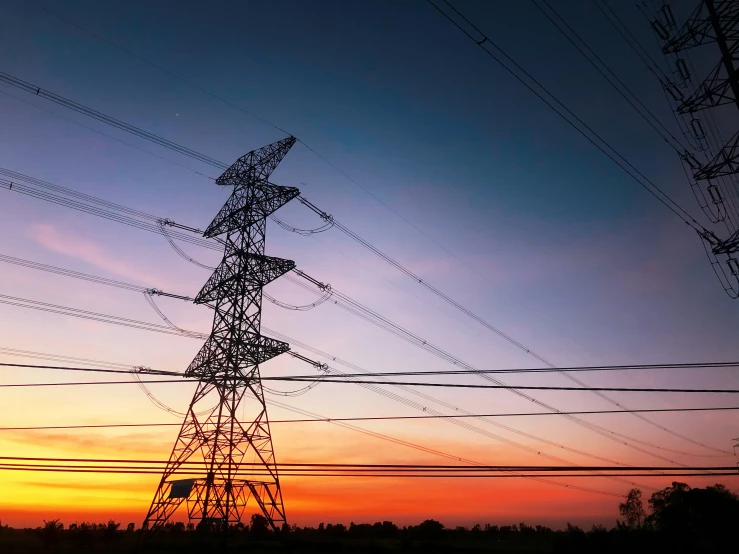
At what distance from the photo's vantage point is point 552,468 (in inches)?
595

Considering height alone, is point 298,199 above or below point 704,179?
above

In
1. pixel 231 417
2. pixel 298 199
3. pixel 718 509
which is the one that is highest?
pixel 298 199

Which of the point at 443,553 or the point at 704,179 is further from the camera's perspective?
the point at 443,553

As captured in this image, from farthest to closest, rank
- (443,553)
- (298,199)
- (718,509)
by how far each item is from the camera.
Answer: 1. (443,553)
2. (718,509)
3. (298,199)

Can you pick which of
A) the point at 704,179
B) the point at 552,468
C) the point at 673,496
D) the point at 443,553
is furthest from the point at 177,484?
the point at 673,496

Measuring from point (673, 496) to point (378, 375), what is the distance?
285 feet

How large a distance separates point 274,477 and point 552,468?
20.5 m

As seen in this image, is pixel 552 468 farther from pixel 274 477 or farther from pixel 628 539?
pixel 628 539

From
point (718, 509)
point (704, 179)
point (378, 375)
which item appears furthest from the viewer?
point (718, 509)

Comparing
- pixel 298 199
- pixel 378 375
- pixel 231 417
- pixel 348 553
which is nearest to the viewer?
pixel 378 375

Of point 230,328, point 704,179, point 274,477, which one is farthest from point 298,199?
point 704,179

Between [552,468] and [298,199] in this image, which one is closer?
[552,468]

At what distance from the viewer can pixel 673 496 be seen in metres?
82.8

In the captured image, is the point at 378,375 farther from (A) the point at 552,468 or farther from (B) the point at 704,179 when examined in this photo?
(B) the point at 704,179
